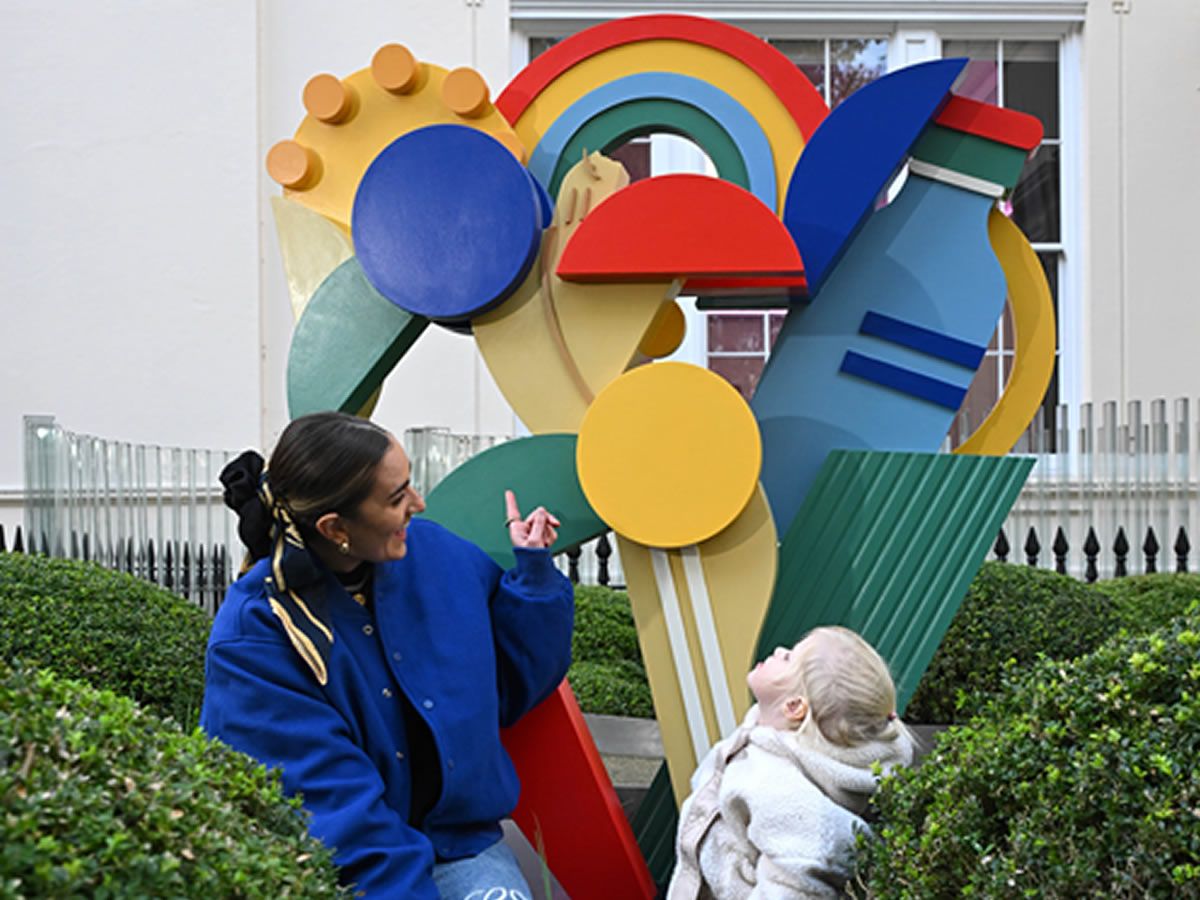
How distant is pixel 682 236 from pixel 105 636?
7.71 feet

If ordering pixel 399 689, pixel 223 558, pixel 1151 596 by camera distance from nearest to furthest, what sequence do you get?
pixel 399 689, pixel 1151 596, pixel 223 558

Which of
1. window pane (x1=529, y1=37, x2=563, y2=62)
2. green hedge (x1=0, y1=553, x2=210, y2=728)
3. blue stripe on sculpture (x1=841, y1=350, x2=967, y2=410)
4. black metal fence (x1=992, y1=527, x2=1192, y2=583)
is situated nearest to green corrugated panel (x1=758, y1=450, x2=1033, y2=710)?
blue stripe on sculpture (x1=841, y1=350, x2=967, y2=410)

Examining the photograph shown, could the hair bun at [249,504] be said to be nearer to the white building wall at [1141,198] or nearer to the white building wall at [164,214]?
the white building wall at [164,214]

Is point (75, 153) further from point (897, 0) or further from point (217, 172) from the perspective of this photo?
point (897, 0)

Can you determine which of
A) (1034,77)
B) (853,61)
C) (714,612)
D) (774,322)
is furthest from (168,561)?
(1034,77)

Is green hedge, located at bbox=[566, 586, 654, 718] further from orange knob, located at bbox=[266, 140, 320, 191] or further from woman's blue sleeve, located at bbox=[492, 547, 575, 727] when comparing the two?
woman's blue sleeve, located at bbox=[492, 547, 575, 727]

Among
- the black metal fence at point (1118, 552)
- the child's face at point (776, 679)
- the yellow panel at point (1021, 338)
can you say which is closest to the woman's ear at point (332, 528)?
the child's face at point (776, 679)

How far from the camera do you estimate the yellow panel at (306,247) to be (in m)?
3.66

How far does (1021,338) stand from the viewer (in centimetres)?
367

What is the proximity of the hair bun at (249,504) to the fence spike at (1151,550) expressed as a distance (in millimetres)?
6912

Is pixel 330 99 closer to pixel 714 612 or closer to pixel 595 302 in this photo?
pixel 595 302

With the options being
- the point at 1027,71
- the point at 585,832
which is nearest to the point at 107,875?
the point at 585,832

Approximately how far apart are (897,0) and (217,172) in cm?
502

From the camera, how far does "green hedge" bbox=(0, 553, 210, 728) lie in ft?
13.5
